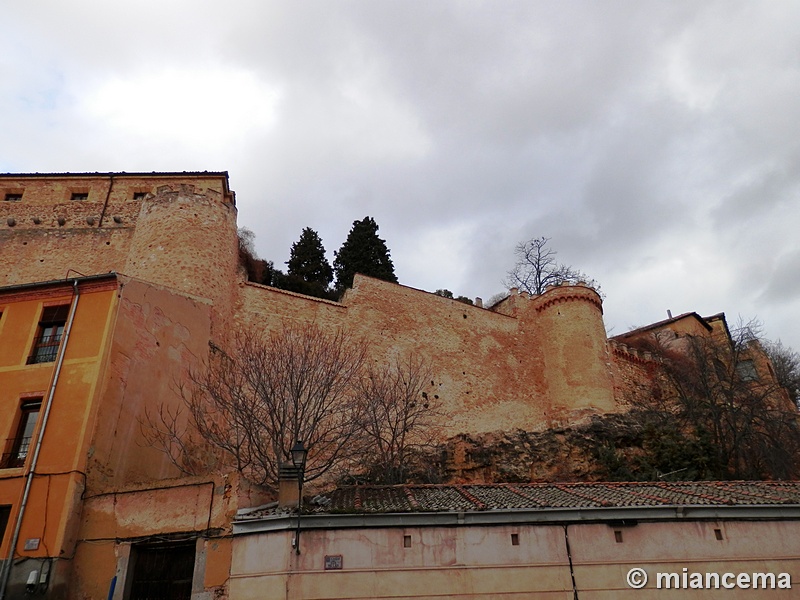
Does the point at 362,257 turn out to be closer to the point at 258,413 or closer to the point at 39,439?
the point at 258,413

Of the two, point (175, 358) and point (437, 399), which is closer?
point (175, 358)

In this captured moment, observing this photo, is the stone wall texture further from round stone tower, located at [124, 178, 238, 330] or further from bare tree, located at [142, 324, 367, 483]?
bare tree, located at [142, 324, 367, 483]

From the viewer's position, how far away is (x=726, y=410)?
26672 millimetres

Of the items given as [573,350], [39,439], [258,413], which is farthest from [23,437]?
[573,350]

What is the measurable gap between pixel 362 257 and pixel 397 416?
16050 mm

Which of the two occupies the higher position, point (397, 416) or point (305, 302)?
point (305, 302)

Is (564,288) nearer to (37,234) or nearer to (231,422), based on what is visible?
(231,422)

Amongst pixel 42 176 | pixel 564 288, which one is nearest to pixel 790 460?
pixel 564 288

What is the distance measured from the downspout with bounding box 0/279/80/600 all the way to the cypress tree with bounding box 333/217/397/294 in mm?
18453

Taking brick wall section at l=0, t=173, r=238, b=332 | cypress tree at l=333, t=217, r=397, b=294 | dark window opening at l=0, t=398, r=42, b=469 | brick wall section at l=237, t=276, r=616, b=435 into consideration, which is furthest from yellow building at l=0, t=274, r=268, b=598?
cypress tree at l=333, t=217, r=397, b=294

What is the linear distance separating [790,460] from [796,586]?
50.3ft

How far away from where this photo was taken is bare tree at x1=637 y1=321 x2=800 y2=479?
79.9 ft

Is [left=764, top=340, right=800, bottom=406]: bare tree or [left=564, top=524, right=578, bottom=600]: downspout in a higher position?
[left=764, top=340, right=800, bottom=406]: bare tree

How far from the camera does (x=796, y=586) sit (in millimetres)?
11641
